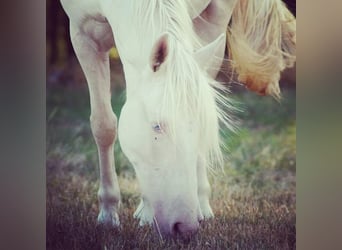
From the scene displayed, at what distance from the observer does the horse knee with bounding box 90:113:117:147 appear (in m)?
3.16

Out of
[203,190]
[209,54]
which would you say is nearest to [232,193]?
[203,190]

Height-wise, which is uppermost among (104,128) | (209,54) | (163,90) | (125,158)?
(209,54)

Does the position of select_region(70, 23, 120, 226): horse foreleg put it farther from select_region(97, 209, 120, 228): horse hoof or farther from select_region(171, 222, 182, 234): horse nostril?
select_region(171, 222, 182, 234): horse nostril

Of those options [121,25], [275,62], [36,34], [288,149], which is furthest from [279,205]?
[36,34]

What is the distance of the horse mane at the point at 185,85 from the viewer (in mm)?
3010

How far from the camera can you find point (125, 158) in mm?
3129

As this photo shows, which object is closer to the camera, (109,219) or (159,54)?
(159,54)

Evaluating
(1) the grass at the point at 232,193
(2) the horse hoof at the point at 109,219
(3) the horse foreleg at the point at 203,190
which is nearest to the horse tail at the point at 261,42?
(1) the grass at the point at 232,193

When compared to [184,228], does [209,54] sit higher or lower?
higher

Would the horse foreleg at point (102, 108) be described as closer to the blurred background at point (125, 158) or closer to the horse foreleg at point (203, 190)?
the blurred background at point (125, 158)

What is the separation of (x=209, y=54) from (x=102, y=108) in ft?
2.20

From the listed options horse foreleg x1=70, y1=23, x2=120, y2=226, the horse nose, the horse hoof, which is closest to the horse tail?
horse foreleg x1=70, y1=23, x2=120, y2=226

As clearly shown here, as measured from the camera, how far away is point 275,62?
312 cm

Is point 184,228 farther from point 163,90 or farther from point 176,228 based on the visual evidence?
point 163,90
